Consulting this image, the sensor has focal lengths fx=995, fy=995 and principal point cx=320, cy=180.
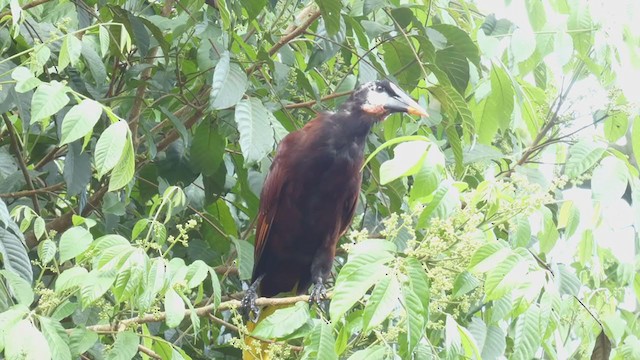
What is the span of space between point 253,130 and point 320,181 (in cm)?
89

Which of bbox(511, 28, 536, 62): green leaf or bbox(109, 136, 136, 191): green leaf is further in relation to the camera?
bbox(511, 28, 536, 62): green leaf

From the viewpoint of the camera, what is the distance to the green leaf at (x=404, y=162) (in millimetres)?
1792

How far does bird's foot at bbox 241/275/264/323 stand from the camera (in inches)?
127

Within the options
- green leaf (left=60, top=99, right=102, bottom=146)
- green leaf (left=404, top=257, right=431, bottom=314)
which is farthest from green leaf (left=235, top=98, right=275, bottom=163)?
green leaf (left=404, top=257, right=431, bottom=314)

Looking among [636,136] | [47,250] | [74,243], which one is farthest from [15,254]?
[636,136]

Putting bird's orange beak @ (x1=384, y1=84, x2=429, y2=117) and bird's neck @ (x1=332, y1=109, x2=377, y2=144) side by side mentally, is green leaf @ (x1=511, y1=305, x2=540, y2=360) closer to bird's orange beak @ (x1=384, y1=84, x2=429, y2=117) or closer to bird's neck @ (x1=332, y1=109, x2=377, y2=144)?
bird's orange beak @ (x1=384, y1=84, x2=429, y2=117)

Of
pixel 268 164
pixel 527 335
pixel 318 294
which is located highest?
pixel 527 335

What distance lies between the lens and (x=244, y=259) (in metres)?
2.77

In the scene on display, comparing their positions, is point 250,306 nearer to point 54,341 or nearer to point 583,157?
point 583,157

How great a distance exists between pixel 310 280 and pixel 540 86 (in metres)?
1.09

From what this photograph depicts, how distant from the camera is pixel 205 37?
8.42 feet

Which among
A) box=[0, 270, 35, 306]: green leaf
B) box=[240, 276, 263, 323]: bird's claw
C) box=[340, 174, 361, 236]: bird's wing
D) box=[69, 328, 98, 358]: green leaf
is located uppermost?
box=[0, 270, 35, 306]: green leaf

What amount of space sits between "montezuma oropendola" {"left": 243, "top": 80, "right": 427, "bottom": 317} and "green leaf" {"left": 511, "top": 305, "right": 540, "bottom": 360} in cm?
118

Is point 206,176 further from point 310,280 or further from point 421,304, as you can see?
point 421,304
